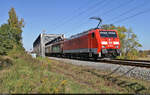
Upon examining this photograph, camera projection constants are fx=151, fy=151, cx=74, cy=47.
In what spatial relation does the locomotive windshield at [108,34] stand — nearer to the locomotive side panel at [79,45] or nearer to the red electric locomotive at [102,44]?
the red electric locomotive at [102,44]

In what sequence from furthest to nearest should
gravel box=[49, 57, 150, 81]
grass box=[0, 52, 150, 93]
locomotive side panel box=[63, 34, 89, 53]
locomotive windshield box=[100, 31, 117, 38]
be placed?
locomotive side panel box=[63, 34, 89, 53] < locomotive windshield box=[100, 31, 117, 38] < gravel box=[49, 57, 150, 81] < grass box=[0, 52, 150, 93]

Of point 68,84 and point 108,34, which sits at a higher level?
point 108,34

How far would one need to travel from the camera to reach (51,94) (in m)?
5.31

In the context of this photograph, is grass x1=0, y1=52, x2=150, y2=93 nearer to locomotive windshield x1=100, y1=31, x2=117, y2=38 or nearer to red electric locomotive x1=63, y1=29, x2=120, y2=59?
red electric locomotive x1=63, y1=29, x2=120, y2=59

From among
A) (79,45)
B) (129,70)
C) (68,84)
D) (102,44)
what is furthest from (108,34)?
(68,84)

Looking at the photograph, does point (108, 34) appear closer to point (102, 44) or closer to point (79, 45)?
point (102, 44)

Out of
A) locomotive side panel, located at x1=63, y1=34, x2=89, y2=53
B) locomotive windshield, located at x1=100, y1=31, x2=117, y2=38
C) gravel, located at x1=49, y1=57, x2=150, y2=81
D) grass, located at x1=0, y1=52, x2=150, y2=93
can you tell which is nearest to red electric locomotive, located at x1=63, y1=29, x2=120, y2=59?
locomotive windshield, located at x1=100, y1=31, x2=117, y2=38

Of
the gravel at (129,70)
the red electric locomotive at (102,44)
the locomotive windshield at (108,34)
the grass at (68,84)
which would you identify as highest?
the locomotive windshield at (108,34)

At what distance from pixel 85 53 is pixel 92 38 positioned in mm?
2507

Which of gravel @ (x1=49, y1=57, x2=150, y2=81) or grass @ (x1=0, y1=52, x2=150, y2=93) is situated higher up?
gravel @ (x1=49, y1=57, x2=150, y2=81)

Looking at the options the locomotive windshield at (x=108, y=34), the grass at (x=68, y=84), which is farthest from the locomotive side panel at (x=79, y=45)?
the grass at (x=68, y=84)

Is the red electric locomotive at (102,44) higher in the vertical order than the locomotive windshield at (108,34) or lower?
lower

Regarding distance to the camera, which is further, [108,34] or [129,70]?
[108,34]

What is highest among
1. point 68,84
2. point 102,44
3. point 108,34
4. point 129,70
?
point 108,34
